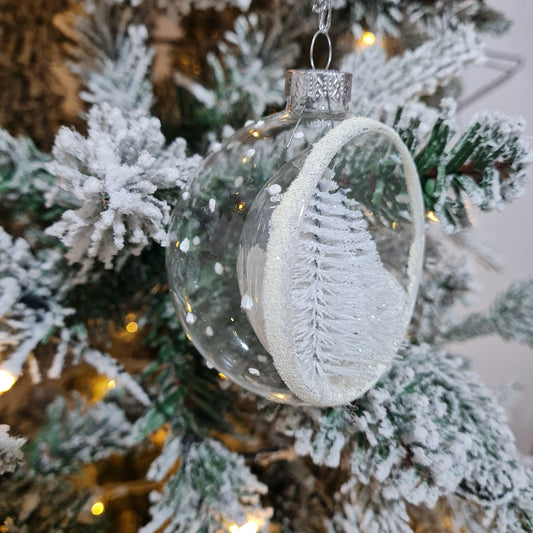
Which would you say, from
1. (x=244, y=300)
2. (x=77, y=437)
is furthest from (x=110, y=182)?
(x=77, y=437)

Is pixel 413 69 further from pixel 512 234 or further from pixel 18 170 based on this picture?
pixel 512 234

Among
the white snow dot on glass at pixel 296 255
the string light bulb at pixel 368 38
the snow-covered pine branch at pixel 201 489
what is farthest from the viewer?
the string light bulb at pixel 368 38

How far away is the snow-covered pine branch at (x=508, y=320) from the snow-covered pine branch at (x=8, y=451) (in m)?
0.32

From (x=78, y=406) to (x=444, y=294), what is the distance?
0.31 meters

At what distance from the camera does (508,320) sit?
0.39 metres

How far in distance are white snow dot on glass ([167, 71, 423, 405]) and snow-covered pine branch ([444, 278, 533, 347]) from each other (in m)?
0.16

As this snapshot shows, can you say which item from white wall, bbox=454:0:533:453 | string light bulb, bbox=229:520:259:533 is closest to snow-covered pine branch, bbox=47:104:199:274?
string light bulb, bbox=229:520:259:533

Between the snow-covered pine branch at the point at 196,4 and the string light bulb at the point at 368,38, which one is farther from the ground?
the string light bulb at the point at 368,38

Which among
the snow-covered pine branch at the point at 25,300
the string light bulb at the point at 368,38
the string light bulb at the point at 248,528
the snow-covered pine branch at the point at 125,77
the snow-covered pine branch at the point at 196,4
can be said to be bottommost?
the string light bulb at the point at 248,528

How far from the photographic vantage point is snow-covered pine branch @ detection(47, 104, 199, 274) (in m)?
0.24

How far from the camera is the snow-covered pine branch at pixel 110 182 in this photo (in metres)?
0.24

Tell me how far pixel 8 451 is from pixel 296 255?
0.64ft

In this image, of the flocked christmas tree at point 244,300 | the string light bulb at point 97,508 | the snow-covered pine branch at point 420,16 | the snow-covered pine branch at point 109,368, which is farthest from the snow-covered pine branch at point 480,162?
the string light bulb at point 97,508

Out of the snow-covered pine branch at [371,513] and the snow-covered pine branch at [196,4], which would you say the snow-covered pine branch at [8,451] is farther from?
the snow-covered pine branch at [196,4]
